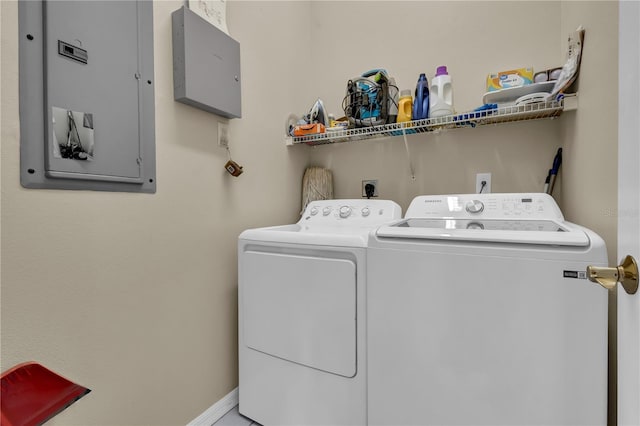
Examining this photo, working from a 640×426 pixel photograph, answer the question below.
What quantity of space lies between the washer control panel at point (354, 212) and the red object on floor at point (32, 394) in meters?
1.27

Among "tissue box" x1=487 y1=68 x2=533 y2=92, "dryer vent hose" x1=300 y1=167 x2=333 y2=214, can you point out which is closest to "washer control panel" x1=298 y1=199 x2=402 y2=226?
"dryer vent hose" x1=300 y1=167 x2=333 y2=214

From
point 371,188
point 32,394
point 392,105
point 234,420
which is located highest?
point 392,105

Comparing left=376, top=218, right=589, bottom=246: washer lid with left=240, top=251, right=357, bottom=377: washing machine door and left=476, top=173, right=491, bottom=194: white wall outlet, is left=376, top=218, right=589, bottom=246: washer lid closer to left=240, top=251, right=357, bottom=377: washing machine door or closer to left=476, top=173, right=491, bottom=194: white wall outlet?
left=240, top=251, right=357, bottom=377: washing machine door

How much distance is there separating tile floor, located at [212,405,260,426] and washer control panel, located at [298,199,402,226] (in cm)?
108

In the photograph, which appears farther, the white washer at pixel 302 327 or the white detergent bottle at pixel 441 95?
the white detergent bottle at pixel 441 95

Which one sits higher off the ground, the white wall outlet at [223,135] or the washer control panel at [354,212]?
the white wall outlet at [223,135]

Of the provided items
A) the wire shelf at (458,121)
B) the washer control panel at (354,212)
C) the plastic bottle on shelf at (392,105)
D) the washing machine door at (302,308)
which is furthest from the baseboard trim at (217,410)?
the plastic bottle on shelf at (392,105)

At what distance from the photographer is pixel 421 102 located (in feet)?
5.70

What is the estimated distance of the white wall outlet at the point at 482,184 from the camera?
1.81m

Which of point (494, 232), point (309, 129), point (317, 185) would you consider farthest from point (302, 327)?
point (309, 129)

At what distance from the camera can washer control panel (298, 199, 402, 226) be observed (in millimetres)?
1707

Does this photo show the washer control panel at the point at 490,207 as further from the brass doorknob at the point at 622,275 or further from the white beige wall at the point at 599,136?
the brass doorknob at the point at 622,275

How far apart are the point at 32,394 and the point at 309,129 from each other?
5.53ft

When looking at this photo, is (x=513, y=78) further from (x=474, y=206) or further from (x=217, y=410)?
(x=217, y=410)
